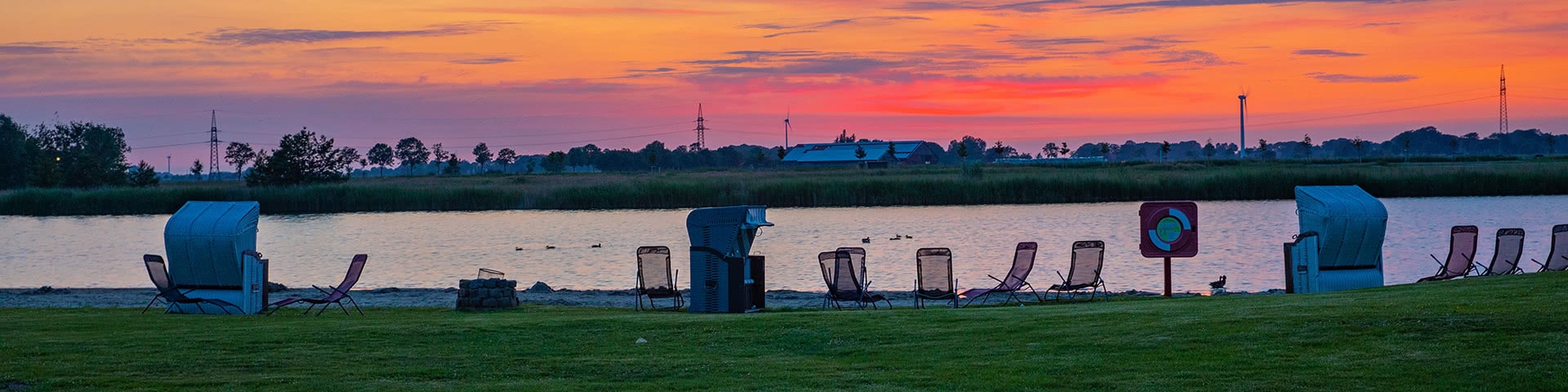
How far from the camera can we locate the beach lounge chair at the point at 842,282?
1476cm

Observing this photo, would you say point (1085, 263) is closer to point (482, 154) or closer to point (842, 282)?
point (842, 282)

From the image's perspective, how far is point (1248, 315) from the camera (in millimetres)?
9844

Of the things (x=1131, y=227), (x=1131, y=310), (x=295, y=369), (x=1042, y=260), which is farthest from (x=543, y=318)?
(x=1131, y=227)

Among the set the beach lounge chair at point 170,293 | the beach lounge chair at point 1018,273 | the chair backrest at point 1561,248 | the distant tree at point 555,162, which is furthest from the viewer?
the distant tree at point 555,162

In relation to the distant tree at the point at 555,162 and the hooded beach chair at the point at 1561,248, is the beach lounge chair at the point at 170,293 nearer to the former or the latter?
the hooded beach chair at the point at 1561,248

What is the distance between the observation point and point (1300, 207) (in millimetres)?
15203

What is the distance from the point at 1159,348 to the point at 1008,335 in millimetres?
1354


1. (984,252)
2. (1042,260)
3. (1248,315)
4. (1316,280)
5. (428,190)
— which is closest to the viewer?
(1248,315)

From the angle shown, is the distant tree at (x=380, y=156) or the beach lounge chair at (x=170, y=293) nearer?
the beach lounge chair at (x=170, y=293)

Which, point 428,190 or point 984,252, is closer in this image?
point 984,252

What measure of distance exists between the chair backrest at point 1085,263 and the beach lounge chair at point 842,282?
231cm

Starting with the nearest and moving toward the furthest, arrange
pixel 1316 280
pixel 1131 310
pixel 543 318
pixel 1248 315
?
pixel 1248 315 < pixel 1131 310 < pixel 543 318 < pixel 1316 280

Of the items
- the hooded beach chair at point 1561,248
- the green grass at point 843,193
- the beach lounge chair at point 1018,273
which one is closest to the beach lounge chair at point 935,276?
the beach lounge chair at point 1018,273

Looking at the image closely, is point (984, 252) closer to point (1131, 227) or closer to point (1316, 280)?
point (1131, 227)
